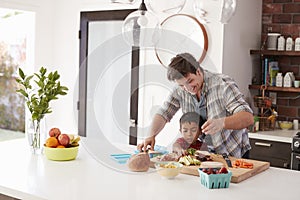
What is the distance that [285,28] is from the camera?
14.4 feet

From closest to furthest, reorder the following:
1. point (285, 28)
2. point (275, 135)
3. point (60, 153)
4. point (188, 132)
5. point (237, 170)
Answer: point (237, 170), point (60, 153), point (188, 132), point (275, 135), point (285, 28)

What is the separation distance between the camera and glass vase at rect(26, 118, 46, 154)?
2.79 metres

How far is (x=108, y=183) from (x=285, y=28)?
9.59 ft

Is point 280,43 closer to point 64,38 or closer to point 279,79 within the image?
point 279,79

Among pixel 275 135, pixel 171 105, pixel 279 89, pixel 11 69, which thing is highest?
pixel 11 69

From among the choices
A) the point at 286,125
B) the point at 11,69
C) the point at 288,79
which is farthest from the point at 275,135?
the point at 11,69

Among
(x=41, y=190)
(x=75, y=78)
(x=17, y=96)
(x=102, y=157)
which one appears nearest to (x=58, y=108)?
(x=75, y=78)

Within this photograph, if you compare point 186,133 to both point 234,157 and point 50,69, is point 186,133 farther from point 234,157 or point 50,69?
point 50,69

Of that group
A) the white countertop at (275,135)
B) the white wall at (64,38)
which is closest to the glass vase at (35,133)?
the white countertop at (275,135)

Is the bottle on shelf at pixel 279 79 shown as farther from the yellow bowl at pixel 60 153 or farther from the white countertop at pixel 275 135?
the yellow bowl at pixel 60 153

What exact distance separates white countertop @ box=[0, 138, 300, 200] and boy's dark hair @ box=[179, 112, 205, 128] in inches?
17.6

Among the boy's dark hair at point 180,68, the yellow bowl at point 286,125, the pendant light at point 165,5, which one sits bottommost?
the yellow bowl at point 286,125

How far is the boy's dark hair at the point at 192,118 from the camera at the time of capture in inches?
108

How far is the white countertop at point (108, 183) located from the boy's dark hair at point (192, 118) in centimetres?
45
